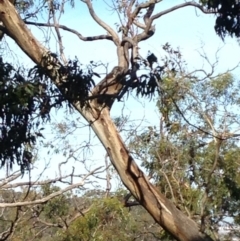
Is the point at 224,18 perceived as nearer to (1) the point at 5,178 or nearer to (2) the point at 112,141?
(2) the point at 112,141

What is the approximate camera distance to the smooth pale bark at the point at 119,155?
675cm

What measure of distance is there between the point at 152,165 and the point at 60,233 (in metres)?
2.33

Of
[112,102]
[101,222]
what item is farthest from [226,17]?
[101,222]

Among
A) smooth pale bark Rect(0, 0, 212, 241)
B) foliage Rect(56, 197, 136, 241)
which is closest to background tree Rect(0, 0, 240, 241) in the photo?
smooth pale bark Rect(0, 0, 212, 241)

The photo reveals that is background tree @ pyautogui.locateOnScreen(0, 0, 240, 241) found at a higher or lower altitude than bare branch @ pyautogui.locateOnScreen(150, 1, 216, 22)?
lower

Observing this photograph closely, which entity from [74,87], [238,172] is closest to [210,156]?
[238,172]

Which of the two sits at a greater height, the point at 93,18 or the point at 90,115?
the point at 93,18

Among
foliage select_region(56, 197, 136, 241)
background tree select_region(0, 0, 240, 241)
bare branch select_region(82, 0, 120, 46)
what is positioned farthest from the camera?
foliage select_region(56, 197, 136, 241)

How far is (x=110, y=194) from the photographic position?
44.5 ft

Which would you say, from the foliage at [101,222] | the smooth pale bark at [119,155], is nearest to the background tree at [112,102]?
the smooth pale bark at [119,155]

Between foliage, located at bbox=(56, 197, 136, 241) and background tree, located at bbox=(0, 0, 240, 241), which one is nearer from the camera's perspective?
background tree, located at bbox=(0, 0, 240, 241)

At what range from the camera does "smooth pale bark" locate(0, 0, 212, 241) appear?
675 centimetres

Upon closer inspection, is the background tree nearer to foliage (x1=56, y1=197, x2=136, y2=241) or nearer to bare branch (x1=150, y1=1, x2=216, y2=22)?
bare branch (x1=150, y1=1, x2=216, y2=22)

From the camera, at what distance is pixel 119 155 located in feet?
22.6
